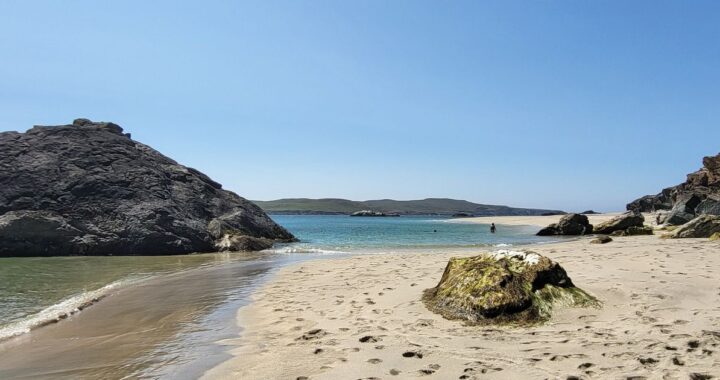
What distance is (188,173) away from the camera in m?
36.7

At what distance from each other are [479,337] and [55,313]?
10.0 m

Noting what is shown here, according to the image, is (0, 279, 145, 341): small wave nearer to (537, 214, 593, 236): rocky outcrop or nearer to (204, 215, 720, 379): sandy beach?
(204, 215, 720, 379): sandy beach

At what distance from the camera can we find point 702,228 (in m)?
24.7

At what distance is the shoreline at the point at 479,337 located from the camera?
5812mm

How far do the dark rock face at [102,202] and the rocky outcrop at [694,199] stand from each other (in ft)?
114

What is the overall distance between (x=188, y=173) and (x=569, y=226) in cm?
3609

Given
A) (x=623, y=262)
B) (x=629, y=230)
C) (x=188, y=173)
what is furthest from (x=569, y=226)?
(x=188, y=173)

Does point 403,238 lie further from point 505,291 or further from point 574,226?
point 505,291

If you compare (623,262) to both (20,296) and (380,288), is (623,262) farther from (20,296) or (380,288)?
(20,296)

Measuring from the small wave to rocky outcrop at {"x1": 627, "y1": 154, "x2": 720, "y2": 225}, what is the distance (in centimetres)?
4191

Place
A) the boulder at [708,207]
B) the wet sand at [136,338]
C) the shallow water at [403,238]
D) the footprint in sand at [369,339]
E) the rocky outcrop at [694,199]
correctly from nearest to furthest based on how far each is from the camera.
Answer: the wet sand at [136,338]
the footprint in sand at [369,339]
the shallow water at [403,238]
the boulder at [708,207]
the rocky outcrop at [694,199]

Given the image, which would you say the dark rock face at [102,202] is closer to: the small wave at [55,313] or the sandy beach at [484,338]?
the small wave at [55,313]

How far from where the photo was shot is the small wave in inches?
365

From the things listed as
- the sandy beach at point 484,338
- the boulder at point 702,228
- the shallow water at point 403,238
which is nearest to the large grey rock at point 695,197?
A: the shallow water at point 403,238
